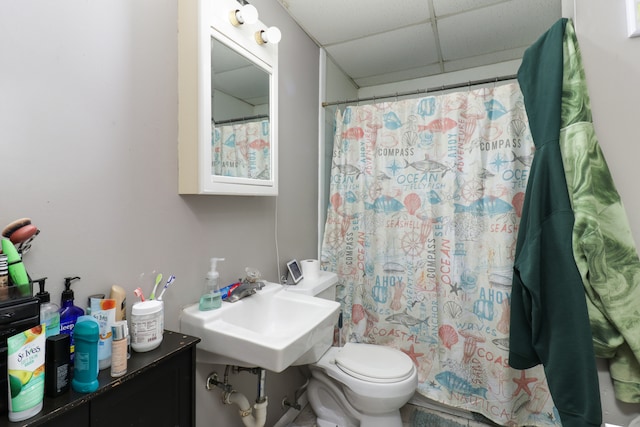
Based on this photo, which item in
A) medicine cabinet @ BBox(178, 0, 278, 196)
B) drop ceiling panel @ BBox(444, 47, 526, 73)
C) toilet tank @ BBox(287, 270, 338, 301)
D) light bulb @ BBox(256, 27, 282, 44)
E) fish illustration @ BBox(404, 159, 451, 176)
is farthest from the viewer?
drop ceiling panel @ BBox(444, 47, 526, 73)

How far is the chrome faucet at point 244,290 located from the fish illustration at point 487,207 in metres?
1.18

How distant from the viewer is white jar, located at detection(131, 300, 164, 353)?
2.61 ft

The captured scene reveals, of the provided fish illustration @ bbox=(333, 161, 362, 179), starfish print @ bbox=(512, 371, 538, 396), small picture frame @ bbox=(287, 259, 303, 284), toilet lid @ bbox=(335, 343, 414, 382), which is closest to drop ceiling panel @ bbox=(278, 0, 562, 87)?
fish illustration @ bbox=(333, 161, 362, 179)

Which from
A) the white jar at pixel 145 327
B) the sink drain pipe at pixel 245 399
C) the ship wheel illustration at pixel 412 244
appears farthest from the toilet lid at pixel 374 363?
the white jar at pixel 145 327

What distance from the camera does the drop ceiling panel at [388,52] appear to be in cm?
188

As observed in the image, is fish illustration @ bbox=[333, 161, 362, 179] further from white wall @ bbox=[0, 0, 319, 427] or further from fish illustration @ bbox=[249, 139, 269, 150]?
white wall @ bbox=[0, 0, 319, 427]

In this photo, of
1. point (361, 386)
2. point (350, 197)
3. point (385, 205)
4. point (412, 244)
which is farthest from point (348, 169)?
point (361, 386)

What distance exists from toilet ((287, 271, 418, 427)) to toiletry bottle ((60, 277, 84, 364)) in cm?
79

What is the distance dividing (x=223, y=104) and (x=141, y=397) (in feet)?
3.15

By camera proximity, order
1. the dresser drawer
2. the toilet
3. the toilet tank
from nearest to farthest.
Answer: the dresser drawer
the toilet
the toilet tank

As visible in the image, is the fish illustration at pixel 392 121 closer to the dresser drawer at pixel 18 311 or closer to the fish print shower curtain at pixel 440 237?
the fish print shower curtain at pixel 440 237

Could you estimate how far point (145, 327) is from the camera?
2.64 feet

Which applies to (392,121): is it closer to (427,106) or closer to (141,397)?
(427,106)

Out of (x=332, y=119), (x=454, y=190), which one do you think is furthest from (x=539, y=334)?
(x=332, y=119)
